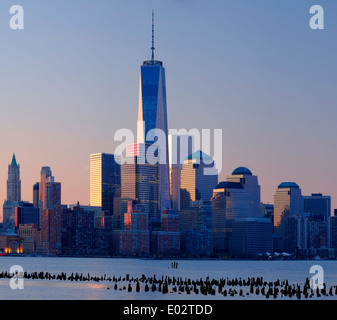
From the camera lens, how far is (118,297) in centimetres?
10950

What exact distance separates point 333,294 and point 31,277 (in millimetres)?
54251

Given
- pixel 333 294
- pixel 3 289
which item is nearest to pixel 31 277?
pixel 3 289
